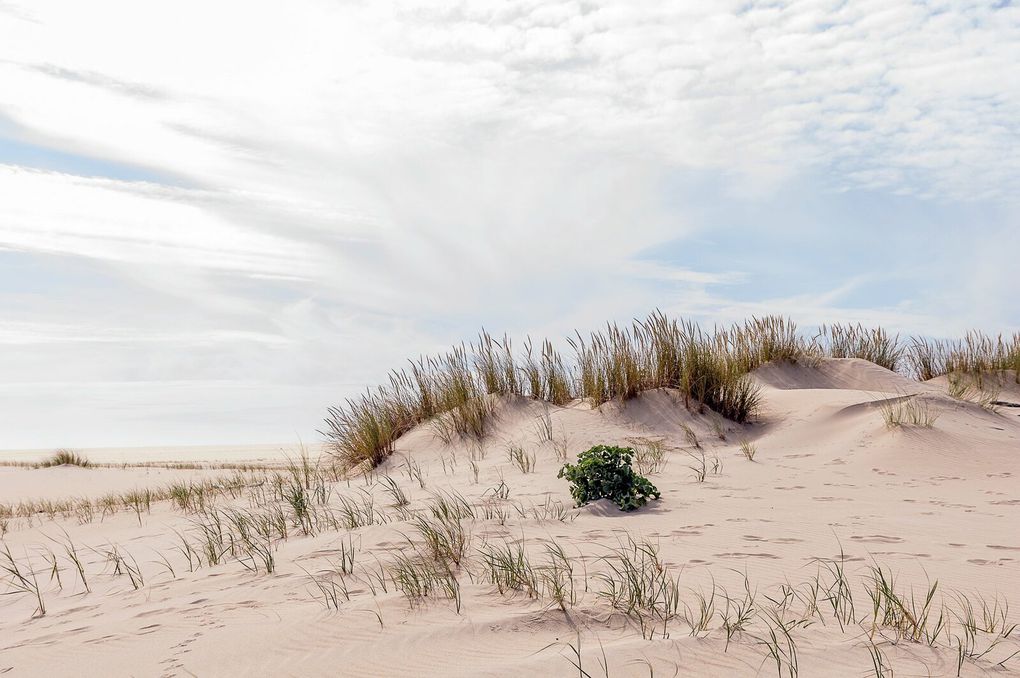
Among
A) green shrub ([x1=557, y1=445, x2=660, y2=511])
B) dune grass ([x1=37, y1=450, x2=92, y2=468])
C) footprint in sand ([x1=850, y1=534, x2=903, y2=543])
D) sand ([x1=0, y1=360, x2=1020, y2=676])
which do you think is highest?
dune grass ([x1=37, y1=450, x2=92, y2=468])

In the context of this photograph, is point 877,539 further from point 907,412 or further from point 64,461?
point 64,461

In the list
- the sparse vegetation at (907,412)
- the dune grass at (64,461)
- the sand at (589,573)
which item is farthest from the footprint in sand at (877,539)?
the dune grass at (64,461)

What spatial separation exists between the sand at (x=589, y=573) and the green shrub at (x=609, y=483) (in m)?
0.17

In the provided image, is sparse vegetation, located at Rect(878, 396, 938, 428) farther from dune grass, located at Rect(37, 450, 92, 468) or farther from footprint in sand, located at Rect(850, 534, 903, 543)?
dune grass, located at Rect(37, 450, 92, 468)

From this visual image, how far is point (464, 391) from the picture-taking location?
401 inches

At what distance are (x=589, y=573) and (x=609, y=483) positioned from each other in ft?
6.74

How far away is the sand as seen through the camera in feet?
8.78

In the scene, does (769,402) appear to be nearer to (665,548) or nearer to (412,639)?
(665,548)

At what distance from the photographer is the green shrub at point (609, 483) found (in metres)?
5.53

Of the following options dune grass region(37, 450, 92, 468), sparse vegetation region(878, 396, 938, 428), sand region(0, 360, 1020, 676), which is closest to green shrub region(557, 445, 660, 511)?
sand region(0, 360, 1020, 676)

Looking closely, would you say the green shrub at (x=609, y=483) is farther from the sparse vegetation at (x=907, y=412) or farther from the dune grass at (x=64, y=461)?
the dune grass at (x=64, y=461)

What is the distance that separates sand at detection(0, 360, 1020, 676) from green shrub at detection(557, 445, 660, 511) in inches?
6.8

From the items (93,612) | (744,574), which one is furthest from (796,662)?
(93,612)

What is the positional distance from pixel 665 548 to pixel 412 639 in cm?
178
